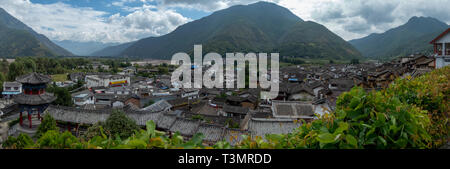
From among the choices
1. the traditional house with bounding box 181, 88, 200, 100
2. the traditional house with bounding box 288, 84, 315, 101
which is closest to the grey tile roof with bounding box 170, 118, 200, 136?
the traditional house with bounding box 288, 84, 315, 101

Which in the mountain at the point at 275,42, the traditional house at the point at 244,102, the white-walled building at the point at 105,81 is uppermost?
the mountain at the point at 275,42

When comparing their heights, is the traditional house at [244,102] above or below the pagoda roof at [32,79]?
below

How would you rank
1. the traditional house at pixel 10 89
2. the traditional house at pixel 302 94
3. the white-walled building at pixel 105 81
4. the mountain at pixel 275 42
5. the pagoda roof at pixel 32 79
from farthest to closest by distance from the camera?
the mountain at pixel 275 42
the white-walled building at pixel 105 81
the traditional house at pixel 10 89
the traditional house at pixel 302 94
the pagoda roof at pixel 32 79

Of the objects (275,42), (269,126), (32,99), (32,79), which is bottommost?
(269,126)

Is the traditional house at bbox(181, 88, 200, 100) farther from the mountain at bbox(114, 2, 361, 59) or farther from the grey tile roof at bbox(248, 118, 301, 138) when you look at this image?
the mountain at bbox(114, 2, 361, 59)

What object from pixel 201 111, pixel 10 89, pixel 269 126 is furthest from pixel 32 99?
pixel 10 89

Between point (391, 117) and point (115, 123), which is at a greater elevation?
point (391, 117)

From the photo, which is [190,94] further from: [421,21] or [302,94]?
[421,21]

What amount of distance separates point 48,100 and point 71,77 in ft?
141

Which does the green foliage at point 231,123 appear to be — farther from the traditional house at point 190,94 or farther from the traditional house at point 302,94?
the traditional house at point 190,94

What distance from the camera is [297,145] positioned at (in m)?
1.70

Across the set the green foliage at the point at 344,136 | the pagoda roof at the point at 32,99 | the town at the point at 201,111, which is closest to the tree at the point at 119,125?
the town at the point at 201,111
